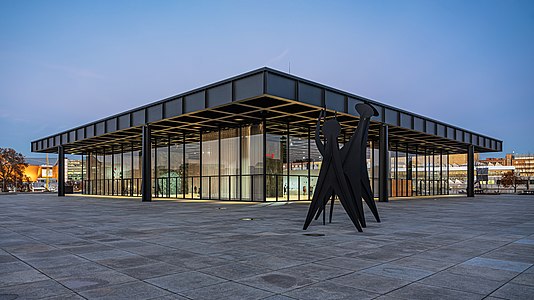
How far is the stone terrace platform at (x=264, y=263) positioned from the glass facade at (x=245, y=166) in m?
15.2

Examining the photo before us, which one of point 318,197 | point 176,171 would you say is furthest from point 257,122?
point 318,197

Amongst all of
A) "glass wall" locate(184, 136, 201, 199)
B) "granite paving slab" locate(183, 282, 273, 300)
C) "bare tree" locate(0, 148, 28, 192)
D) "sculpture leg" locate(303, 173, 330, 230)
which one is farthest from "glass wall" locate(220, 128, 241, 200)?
"bare tree" locate(0, 148, 28, 192)

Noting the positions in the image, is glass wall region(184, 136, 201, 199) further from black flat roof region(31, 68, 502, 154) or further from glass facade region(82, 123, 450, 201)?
black flat roof region(31, 68, 502, 154)

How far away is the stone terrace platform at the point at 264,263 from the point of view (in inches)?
198

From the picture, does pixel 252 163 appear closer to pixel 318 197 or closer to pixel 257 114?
pixel 257 114

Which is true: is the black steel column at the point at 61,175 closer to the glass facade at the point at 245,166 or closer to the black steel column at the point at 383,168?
the glass facade at the point at 245,166

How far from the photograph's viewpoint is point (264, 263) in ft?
22.0

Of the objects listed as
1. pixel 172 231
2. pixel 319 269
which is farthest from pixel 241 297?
pixel 172 231

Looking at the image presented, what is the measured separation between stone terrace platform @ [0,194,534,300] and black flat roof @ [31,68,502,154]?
9.56 metres

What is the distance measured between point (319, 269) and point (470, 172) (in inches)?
1574

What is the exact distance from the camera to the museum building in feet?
69.0

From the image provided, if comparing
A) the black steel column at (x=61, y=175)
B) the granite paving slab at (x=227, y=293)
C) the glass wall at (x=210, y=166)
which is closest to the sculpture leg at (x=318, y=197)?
the granite paving slab at (x=227, y=293)

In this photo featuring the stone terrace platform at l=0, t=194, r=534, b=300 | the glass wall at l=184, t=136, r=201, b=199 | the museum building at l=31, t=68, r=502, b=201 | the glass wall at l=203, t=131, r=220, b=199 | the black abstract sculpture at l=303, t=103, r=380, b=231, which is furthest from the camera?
the glass wall at l=184, t=136, r=201, b=199

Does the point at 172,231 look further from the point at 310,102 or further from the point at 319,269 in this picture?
the point at 310,102
